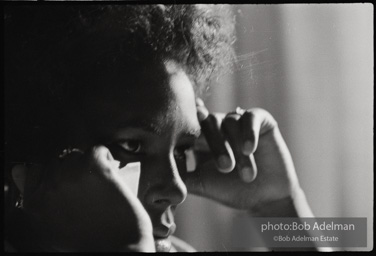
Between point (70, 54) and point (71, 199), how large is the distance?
265mm

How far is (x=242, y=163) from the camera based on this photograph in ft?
3.55

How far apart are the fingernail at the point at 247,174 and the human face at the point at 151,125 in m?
0.12

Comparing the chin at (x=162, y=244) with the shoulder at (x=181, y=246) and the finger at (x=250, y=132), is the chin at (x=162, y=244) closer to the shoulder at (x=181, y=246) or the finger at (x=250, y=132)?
the shoulder at (x=181, y=246)

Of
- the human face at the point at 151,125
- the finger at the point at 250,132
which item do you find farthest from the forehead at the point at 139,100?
the finger at the point at 250,132

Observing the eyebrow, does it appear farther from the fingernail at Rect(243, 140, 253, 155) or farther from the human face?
the fingernail at Rect(243, 140, 253, 155)

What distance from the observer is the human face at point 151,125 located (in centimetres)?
105

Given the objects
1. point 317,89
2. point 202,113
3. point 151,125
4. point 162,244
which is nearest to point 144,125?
point 151,125

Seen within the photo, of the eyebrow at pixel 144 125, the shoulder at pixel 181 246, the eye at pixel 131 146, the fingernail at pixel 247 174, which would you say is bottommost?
the shoulder at pixel 181 246

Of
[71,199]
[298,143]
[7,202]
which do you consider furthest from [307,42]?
[7,202]

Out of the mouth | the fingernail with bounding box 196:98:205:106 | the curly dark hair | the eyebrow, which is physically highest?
the curly dark hair

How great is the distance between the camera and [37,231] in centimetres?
105

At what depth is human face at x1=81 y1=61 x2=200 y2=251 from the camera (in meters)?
1.05

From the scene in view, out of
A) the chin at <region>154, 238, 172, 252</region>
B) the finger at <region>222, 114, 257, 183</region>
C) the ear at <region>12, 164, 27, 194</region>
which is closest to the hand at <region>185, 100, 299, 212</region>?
the finger at <region>222, 114, 257, 183</region>

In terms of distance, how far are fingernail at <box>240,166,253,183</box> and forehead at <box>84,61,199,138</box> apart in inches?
6.1
